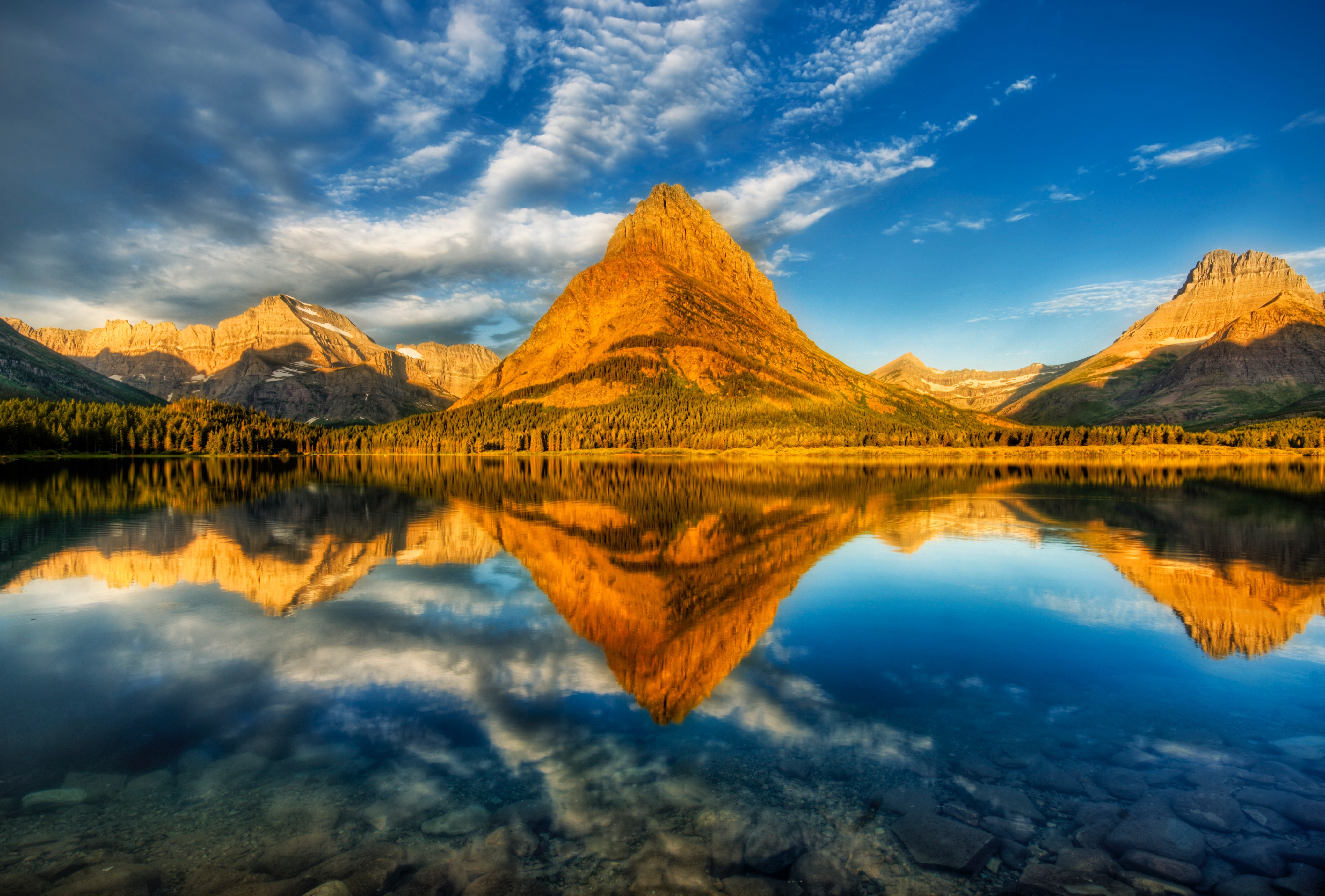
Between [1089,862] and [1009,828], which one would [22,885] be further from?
[1089,862]

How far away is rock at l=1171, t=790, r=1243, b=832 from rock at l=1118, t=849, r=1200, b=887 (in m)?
1.52

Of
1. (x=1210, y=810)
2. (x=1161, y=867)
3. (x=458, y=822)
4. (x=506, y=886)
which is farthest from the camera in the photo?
(x=1210, y=810)

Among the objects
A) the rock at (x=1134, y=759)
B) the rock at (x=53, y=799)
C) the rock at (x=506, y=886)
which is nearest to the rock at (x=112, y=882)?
the rock at (x=53, y=799)

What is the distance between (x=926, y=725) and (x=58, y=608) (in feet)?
98.2

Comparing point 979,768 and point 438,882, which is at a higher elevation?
point 438,882

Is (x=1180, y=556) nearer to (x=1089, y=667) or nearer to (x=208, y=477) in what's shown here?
(x=1089, y=667)

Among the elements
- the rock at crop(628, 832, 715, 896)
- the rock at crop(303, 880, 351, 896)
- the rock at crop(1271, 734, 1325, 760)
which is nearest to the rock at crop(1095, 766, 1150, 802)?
the rock at crop(1271, 734, 1325, 760)

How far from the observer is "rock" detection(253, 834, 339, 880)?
9.15m

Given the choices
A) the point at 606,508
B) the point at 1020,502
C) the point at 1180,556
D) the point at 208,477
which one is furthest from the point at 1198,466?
the point at 208,477

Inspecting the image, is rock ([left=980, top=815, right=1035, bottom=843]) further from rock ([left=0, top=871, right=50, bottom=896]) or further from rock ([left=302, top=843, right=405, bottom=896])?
rock ([left=0, top=871, right=50, bottom=896])

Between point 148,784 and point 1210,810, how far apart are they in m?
18.8

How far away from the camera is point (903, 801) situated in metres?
11.0

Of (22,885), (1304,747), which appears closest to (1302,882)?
(1304,747)

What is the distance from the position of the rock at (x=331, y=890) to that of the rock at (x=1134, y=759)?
1388cm
